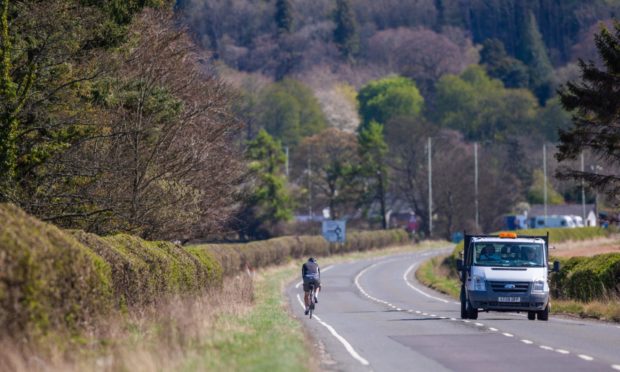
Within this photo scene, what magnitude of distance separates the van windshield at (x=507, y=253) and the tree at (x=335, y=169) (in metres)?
85.1

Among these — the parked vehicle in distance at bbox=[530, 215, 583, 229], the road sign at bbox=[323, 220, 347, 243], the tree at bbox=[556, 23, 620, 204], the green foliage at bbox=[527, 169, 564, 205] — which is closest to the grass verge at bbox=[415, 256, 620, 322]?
the tree at bbox=[556, 23, 620, 204]

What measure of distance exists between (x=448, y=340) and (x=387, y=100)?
15177cm

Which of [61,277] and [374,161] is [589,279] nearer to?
[61,277]

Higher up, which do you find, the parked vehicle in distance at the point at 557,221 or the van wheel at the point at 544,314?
the parked vehicle in distance at the point at 557,221

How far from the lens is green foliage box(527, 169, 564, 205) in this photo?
14000 centimetres

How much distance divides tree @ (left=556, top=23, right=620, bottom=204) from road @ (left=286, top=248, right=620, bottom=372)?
6.11 metres

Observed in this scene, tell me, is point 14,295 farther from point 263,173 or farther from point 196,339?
point 263,173

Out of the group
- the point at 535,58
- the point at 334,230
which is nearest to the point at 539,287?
the point at 334,230

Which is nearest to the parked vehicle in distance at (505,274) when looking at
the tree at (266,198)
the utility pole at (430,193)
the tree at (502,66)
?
the tree at (266,198)

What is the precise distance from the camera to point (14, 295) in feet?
46.9

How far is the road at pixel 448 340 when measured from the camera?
19.1m

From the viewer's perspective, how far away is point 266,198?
10475 centimetres

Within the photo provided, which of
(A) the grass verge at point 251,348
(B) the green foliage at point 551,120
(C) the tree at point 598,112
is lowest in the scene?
(A) the grass verge at point 251,348

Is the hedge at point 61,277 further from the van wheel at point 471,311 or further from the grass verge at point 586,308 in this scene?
the grass verge at point 586,308
